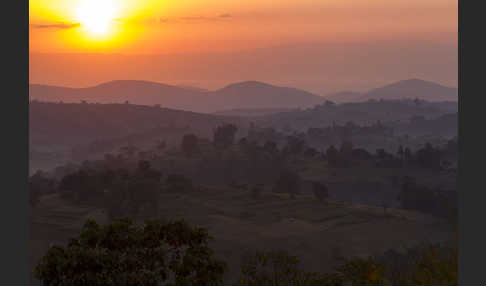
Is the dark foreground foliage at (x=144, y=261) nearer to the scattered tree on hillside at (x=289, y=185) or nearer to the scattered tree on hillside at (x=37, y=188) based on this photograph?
the scattered tree on hillside at (x=37, y=188)

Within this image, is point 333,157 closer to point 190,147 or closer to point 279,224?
point 190,147

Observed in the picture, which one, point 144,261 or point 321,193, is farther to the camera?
point 321,193

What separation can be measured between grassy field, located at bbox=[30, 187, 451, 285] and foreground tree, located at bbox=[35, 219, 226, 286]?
60.8 metres

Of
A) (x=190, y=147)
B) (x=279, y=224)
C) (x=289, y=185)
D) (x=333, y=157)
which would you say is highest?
(x=190, y=147)

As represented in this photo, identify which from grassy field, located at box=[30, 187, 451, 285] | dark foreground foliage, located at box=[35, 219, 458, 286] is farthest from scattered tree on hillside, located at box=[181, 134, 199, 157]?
dark foreground foliage, located at box=[35, 219, 458, 286]

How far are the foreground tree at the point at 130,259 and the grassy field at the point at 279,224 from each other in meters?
60.8

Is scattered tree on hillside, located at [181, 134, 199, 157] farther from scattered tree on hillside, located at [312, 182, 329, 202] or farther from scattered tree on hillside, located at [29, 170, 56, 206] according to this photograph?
scattered tree on hillside, located at [312, 182, 329, 202]

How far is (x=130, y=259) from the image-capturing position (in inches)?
638

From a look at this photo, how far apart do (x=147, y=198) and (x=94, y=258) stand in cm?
8838

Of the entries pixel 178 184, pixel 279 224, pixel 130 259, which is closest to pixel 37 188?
pixel 178 184

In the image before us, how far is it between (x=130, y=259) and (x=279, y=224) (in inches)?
3214

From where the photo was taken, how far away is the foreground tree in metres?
15.5

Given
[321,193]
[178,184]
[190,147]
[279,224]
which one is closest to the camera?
[279,224]

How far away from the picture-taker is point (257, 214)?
102 meters
